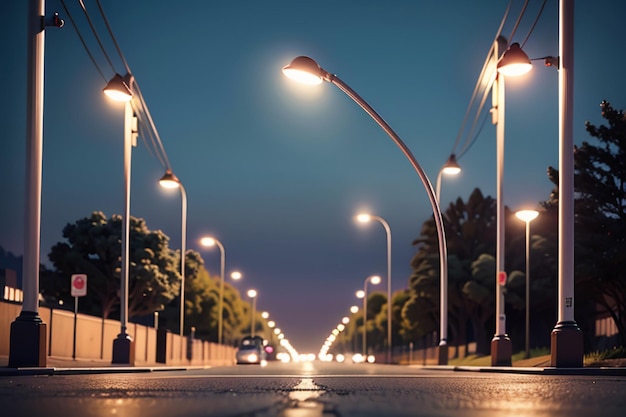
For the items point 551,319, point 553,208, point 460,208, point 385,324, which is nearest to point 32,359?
point 553,208

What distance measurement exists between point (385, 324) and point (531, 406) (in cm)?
12361

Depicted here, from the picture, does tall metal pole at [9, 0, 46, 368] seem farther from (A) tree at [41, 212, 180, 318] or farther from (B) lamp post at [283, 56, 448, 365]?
(A) tree at [41, 212, 180, 318]

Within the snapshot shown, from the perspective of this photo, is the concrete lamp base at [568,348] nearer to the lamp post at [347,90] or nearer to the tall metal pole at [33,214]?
the lamp post at [347,90]

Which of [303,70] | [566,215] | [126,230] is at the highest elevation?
[303,70]

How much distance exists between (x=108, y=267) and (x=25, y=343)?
47597 millimetres

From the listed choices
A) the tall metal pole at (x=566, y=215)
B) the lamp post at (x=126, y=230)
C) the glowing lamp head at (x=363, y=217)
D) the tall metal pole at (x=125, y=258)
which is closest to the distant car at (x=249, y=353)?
the glowing lamp head at (x=363, y=217)

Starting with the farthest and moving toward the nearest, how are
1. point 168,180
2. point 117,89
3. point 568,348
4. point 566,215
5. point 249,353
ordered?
point 249,353 < point 168,180 < point 117,89 < point 566,215 < point 568,348

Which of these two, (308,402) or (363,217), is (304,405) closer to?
(308,402)

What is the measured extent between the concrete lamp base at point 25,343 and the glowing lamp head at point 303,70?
311 inches

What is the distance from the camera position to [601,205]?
127 ft

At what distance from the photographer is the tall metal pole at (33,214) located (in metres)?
19.2

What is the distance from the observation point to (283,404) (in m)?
9.42

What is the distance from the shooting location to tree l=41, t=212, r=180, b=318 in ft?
212

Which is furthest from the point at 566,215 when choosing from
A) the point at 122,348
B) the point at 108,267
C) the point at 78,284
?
the point at 108,267
